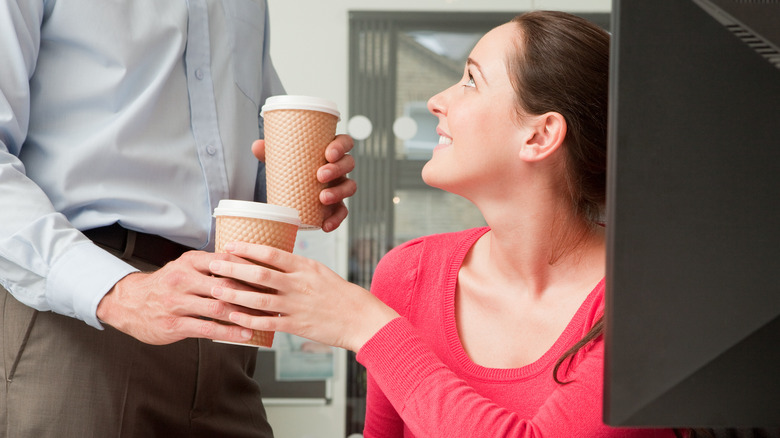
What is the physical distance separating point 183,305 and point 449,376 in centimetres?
38

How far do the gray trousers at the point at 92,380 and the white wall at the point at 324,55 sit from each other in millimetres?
1674

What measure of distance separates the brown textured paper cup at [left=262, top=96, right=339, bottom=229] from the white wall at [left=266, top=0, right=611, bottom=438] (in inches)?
70.5

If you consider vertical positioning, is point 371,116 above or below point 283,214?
above

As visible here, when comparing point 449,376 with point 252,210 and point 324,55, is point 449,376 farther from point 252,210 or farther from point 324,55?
point 324,55

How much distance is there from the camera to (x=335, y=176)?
1.13m

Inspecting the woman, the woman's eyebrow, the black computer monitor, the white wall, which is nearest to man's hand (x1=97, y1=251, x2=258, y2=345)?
the woman

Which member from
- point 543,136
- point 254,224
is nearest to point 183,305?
point 254,224

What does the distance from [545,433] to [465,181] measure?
0.49 metres

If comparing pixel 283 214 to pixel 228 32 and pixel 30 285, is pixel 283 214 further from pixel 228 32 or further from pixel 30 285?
pixel 228 32

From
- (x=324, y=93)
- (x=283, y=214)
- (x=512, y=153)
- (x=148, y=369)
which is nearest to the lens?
(x=283, y=214)

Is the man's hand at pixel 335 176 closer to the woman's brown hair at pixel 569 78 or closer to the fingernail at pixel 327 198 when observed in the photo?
the fingernail at pixel 327 198

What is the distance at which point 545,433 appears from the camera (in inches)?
38.6

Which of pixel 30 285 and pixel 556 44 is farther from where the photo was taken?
pixel 556 44

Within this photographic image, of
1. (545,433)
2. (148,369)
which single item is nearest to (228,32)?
(148,369)
